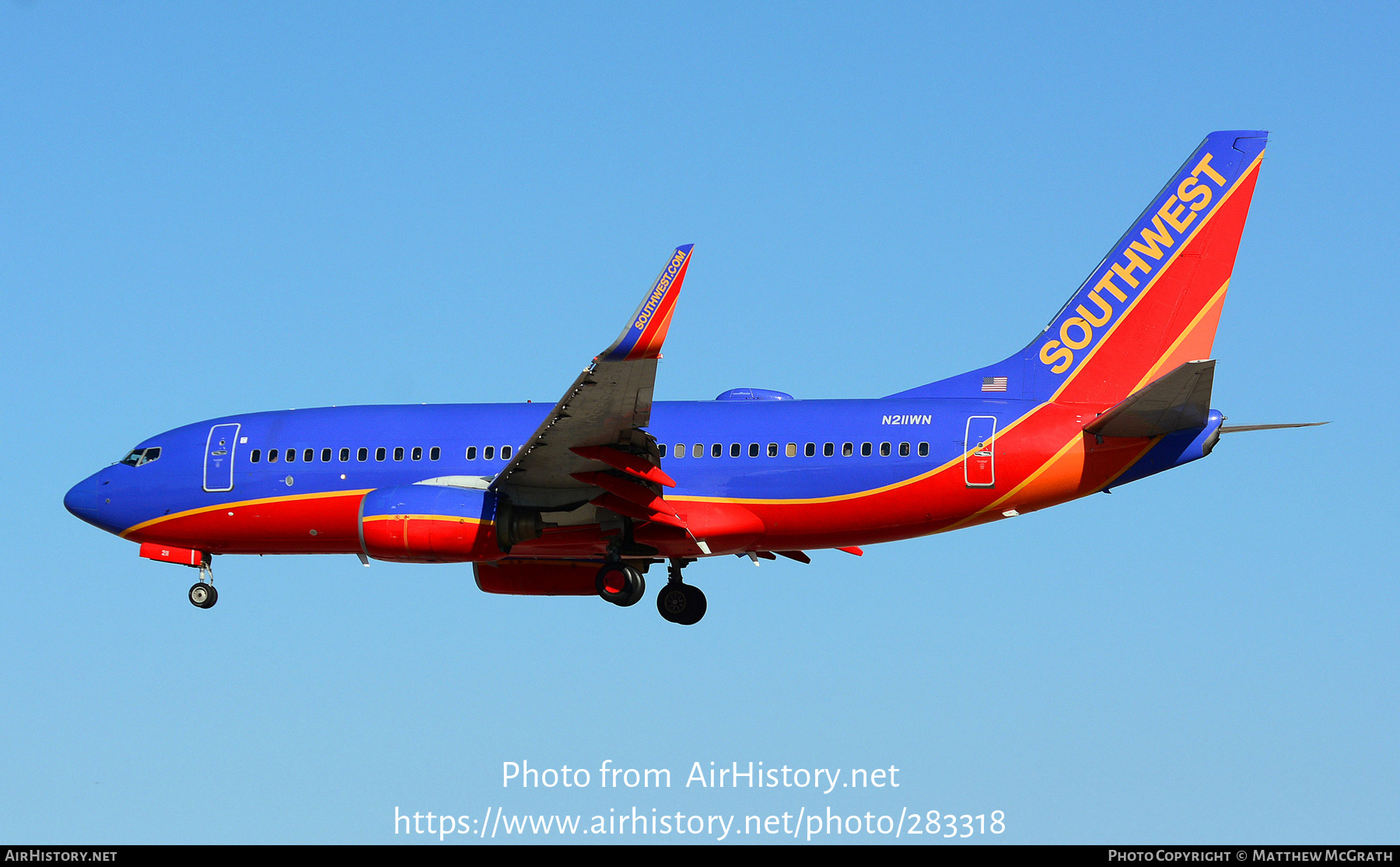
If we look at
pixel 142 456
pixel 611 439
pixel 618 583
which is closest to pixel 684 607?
pixel 618 583

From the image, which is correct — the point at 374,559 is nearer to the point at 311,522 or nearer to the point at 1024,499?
the point at 311,522

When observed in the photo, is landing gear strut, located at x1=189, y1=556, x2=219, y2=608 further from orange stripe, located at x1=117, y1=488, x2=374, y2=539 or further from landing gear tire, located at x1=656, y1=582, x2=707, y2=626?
landing gear tire, located at x1=656, y1=582, x2=707, y2=626

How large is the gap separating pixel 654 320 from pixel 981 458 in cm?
717

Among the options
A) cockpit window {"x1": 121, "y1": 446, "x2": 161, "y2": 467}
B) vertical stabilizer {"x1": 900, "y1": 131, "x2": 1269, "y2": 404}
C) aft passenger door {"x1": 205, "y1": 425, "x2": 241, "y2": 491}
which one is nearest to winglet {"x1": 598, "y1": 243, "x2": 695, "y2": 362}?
vertical stabilizer {"x1": 900, "y1": 131, "x2": 1269, "y2": 404}

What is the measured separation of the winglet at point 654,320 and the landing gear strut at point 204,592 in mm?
12850

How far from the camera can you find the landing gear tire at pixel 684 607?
113ft

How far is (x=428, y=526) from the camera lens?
3102 centimetres

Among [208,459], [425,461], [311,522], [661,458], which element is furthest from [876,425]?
[208,459]

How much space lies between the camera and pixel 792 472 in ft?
103

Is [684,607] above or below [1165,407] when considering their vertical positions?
below

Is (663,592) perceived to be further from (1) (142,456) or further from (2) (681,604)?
(1) (142,456)

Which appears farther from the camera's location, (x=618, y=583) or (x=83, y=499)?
(x=83, y=499)

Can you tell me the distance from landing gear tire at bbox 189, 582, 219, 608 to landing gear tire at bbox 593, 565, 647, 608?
8981 mm

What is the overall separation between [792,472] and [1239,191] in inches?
395
